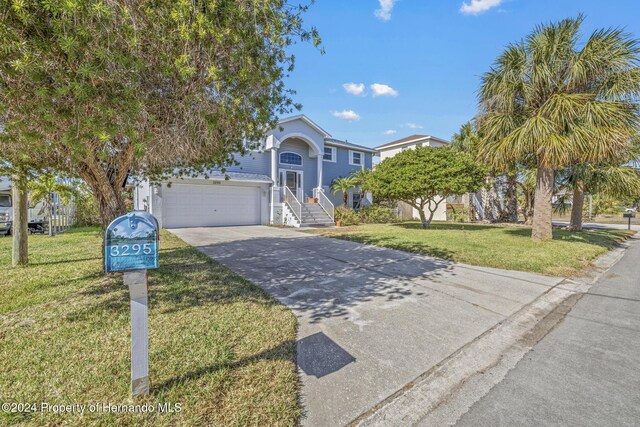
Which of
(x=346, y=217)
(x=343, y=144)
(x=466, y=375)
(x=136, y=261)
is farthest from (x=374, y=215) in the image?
(x=136, y=261)

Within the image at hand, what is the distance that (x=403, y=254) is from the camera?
8.45 metres

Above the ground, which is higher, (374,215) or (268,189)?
(268,189)

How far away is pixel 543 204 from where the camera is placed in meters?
10.1

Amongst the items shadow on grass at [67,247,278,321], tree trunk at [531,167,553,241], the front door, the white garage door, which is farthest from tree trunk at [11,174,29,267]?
tree trunk at [531,167,553,241]

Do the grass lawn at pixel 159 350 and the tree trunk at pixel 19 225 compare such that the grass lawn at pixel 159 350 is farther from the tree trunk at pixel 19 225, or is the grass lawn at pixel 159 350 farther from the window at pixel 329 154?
the window at pixel 329 154

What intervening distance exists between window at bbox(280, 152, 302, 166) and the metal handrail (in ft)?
6.96

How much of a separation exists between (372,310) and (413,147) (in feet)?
88.0

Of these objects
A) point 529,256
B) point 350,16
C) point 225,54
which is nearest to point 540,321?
point 529,256

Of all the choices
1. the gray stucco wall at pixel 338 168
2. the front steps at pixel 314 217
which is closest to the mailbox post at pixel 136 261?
the front steps at pixel 314 217

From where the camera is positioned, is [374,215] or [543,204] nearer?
[543,204]

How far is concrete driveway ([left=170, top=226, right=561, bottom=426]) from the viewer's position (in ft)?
8.34

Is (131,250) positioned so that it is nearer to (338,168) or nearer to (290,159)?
(290,159)

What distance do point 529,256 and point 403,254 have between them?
3.40 metres

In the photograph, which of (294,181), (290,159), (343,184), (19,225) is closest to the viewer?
(19,225)
